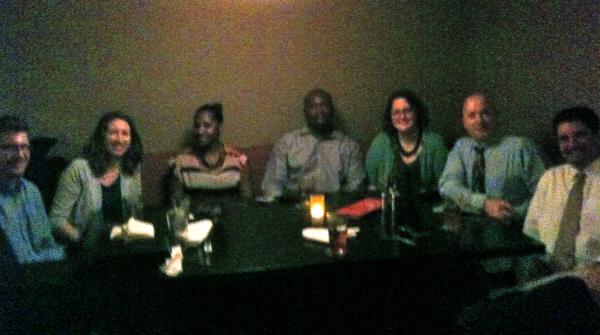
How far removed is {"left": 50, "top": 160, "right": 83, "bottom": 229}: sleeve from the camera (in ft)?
8.36

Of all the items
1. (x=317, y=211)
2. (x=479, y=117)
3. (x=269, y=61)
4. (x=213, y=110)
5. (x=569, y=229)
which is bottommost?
(x=569, y=229)

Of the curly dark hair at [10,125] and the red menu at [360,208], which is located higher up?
the curly dark hair at [10,125]

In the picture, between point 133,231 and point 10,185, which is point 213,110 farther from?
point 133,231

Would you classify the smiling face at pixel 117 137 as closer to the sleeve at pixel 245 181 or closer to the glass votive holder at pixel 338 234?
the sleeve at pixel 245 181

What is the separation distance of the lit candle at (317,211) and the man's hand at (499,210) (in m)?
0.70

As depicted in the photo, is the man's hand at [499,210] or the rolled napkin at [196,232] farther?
the man's hand at [499,210]

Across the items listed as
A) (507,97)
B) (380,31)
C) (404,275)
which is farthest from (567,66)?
(404,275)

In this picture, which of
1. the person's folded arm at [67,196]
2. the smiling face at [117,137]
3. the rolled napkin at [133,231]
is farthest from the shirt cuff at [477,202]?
the person's folded arm at [67,196]

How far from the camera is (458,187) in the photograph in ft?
8.46

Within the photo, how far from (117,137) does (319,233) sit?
128 cm

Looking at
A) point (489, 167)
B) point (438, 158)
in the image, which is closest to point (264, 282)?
point (489, 167)

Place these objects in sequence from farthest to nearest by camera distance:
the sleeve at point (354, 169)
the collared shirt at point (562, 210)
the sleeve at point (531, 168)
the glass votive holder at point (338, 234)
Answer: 1. the sleeve at point (354, 169)
2. the sleeve at point (531, 168)
3. the collared shirt at point (562, 210)
4. the glass votive holder at point (338, 234)

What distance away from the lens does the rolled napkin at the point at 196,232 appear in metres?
1.86

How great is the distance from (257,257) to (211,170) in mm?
1321
